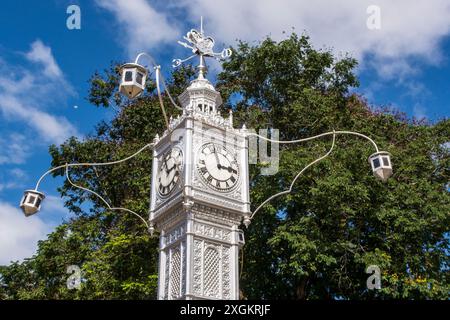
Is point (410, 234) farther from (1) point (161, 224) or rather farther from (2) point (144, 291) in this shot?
(1) point (161, 224)

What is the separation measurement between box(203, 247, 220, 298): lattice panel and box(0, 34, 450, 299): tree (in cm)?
896

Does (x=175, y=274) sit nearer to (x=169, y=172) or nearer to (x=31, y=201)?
(x=169, y=172)

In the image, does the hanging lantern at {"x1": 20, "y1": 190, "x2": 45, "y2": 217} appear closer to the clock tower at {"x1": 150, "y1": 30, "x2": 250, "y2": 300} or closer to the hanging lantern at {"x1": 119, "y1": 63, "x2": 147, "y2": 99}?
the clock tower at {"x1": 150, "y1": 30, "x2": 250, "y2": 300}

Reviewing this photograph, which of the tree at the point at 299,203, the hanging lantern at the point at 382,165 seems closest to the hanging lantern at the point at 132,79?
the hanging lantern at the point at 382,165

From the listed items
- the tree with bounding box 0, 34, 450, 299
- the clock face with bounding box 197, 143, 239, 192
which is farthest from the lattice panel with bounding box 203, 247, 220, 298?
the tree with bounding box 0, 34, 450, 299

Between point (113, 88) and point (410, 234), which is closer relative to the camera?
point (410, 234)

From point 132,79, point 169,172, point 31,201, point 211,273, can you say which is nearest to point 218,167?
point 169,172

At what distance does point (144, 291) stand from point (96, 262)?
2677 mm

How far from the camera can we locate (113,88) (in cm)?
2598

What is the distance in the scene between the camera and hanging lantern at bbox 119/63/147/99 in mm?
8969

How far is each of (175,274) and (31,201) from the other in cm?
277

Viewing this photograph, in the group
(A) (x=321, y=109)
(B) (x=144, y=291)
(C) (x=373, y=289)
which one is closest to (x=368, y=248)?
(C) (x=373, y=289)

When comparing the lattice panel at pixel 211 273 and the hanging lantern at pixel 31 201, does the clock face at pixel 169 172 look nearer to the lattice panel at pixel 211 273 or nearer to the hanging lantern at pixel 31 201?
the lattice panel at pixel 211 273
